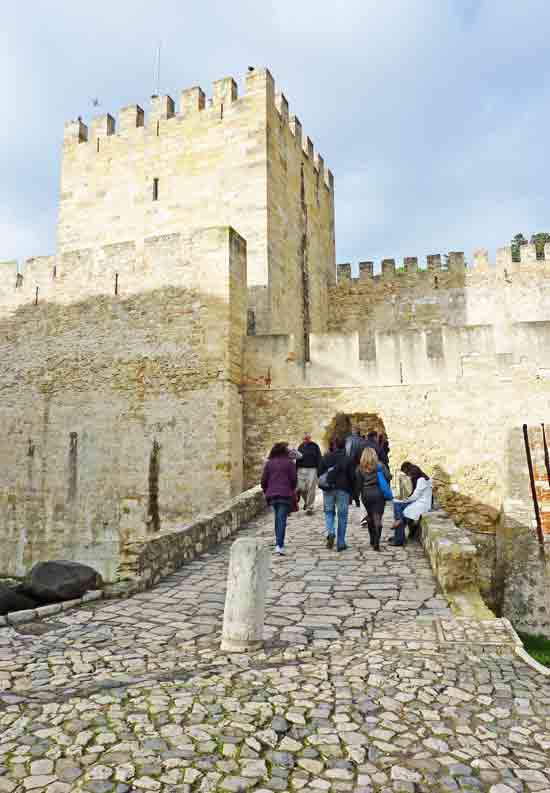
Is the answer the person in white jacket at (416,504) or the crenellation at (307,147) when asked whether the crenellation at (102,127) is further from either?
the person in white jacket at (416,504)

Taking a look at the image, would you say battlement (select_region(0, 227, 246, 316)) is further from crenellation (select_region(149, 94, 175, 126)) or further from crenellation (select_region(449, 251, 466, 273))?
crenellation (select_region(449, 251, 466, 273))

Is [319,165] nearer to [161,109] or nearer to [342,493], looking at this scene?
[161,109]

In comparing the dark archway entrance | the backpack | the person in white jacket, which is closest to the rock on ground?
the backpack

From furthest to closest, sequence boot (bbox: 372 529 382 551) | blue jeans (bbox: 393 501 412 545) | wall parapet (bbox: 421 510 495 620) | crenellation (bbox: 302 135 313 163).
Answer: crenellation (bbox: 302 135 313 163) → blue jeans (bbox: 393 501 412 545) → boot (bbox: 372 529 382 551) → wall parapet (bbox: 421 510 495 620)

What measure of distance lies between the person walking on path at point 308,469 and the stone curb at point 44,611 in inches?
186

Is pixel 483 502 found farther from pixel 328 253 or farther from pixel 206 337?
pixel 328 253

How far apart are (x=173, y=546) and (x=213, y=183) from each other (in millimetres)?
10429

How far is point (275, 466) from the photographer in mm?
7508

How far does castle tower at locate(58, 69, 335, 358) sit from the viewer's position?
14.2 metres

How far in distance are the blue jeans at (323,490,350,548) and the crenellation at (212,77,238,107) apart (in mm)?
11442

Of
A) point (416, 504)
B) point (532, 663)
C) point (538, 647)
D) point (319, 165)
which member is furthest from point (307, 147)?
point (532, 663)

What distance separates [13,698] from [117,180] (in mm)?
14886

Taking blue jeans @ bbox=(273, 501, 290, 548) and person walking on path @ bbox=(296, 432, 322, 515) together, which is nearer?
blue jeans @ bbox=(273, 501, 290, 548)

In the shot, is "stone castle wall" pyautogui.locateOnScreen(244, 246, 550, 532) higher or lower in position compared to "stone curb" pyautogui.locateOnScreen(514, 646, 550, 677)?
higher
